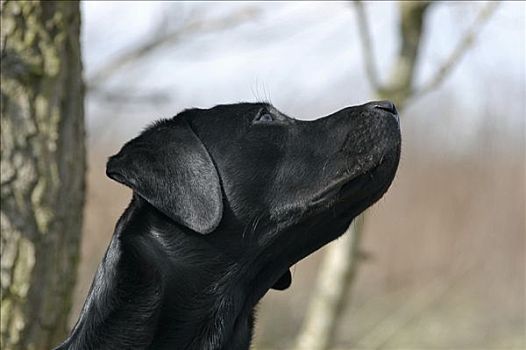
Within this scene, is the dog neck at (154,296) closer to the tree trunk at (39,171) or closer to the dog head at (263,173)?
the dog head at (263,173)

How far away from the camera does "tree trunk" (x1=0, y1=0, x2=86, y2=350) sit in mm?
4367

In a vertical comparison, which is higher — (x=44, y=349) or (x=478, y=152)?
(x=44, y=349)

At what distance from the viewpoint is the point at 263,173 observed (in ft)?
12.1

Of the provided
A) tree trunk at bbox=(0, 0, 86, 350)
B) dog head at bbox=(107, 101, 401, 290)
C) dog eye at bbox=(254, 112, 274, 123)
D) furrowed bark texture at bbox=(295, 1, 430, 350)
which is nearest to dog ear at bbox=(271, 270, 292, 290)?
dog head at bbox=(107, 101, 401, 290)

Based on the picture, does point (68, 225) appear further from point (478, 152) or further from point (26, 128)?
point (478, 152)

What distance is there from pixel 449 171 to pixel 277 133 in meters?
10.5

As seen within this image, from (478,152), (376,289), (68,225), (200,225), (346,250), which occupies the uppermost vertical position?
(200,225)

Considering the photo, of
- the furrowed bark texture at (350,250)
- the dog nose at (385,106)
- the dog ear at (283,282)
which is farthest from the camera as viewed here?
the furrowed bark texture at (350,250)

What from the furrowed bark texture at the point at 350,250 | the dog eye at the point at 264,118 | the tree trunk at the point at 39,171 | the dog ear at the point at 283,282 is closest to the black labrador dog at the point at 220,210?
the dog eye at the point at 264,118

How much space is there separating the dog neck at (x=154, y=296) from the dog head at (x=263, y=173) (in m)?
0.10

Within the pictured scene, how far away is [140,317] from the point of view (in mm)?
3521

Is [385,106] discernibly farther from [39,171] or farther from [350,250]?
[350,250]

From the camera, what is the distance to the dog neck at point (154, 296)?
3.53 m

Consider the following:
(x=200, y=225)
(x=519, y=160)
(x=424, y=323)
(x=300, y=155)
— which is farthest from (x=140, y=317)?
(x=424, y=323)
